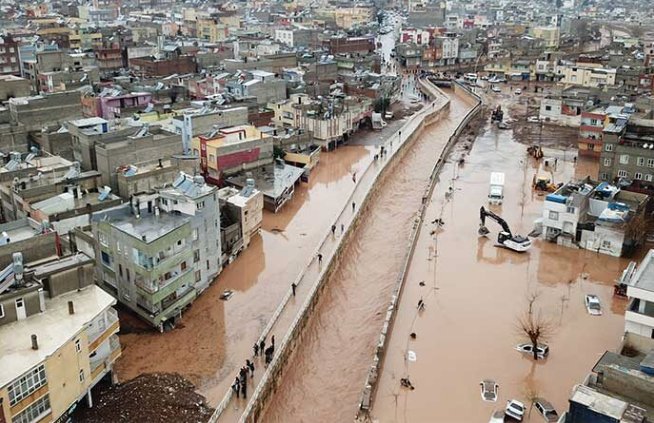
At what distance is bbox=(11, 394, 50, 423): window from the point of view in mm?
15438

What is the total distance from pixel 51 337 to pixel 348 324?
1060 cm

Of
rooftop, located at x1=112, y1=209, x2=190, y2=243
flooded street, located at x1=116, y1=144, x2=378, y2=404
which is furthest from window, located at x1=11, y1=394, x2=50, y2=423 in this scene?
rooftop, located at x1=112, y1=209, x2=190, y2=243

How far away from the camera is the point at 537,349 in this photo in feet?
69.0

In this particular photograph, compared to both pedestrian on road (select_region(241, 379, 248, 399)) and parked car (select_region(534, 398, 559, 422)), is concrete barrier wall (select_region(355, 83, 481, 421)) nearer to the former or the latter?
pedestrian on road (select_region(241, 379, 248, 399))

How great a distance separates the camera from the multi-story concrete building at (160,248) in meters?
21.5

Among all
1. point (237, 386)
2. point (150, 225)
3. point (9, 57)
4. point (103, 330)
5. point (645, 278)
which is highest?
point (9, 57)

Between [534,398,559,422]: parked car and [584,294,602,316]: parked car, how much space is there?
6422 mm

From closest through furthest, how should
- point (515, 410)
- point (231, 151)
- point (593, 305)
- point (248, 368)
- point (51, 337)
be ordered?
1. point (51, 337)
2. point (515, 410)
3. point (248, 368)
4. point (593, 305)
5. point (231, 151)

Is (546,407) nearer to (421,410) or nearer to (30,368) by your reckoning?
(421,410)

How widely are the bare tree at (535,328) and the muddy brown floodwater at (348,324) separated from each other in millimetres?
5114

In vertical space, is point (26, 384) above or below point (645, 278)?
below

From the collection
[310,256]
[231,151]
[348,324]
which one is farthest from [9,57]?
[348,324]

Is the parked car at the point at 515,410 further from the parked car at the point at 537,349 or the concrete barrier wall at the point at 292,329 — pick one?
the concrete barrier wall at the point at 292,329

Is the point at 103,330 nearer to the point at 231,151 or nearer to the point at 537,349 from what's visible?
the point at 537,349
